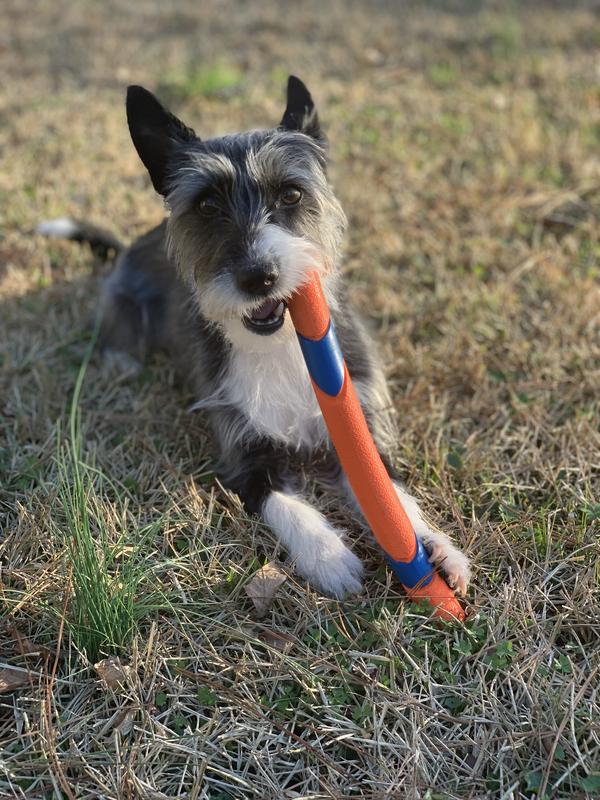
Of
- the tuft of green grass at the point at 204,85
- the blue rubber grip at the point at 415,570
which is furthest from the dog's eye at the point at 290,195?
the tuft of green grass at the point at 204,85

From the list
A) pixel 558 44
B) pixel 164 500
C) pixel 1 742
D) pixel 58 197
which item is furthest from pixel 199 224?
pixel 558 44

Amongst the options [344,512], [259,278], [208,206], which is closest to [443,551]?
[344,512]

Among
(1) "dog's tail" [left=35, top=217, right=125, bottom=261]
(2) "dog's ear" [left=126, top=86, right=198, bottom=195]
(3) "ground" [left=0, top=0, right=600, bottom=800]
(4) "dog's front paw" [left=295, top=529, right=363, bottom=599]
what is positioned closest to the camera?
(3) "ground" [left=0, top=0, right=600, bottom=800]

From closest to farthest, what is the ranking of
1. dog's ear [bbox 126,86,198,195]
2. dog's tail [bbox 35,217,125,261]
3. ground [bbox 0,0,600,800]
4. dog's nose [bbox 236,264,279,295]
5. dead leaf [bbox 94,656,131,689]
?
ground [bbox 0,0,600,800] → dead leaf [bbox 94,656,131,689] → dog's nose [bbox 236,264,279,295] → dog's ear [bbox 126,86,198,195] → dog's tail [bbox 35,217,125,261]

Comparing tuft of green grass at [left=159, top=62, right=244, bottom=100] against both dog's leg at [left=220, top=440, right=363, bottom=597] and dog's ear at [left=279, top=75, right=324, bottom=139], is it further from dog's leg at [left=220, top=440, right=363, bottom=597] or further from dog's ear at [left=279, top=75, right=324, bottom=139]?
dog's leg at [left=220, top=440, right=363, bottom=597]

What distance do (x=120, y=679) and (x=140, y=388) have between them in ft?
7.33

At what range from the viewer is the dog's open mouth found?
3.36 meters

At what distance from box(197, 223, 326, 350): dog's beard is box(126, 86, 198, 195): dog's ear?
62 centimetres

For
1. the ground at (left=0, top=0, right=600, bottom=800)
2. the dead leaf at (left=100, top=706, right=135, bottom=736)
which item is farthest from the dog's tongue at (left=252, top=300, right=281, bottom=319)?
the dead leaf at (left=100, top=706, right=135, bottom=736)

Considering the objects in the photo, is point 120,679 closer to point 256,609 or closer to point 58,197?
point 256,609

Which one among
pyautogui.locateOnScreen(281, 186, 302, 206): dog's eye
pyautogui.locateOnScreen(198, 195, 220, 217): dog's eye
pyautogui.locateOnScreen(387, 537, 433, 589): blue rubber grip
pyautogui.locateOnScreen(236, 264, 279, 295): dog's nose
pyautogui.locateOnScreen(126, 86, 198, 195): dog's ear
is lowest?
pyautogui.locateOnScreen(387, 537, 433, 589): blue rubber grip

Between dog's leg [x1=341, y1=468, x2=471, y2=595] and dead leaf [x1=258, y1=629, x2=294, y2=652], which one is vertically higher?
dog's leg [x1=341, y1=468, x2=471, y2=595]

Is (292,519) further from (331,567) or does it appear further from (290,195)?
(290,195)

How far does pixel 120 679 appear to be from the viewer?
2.91 meters
